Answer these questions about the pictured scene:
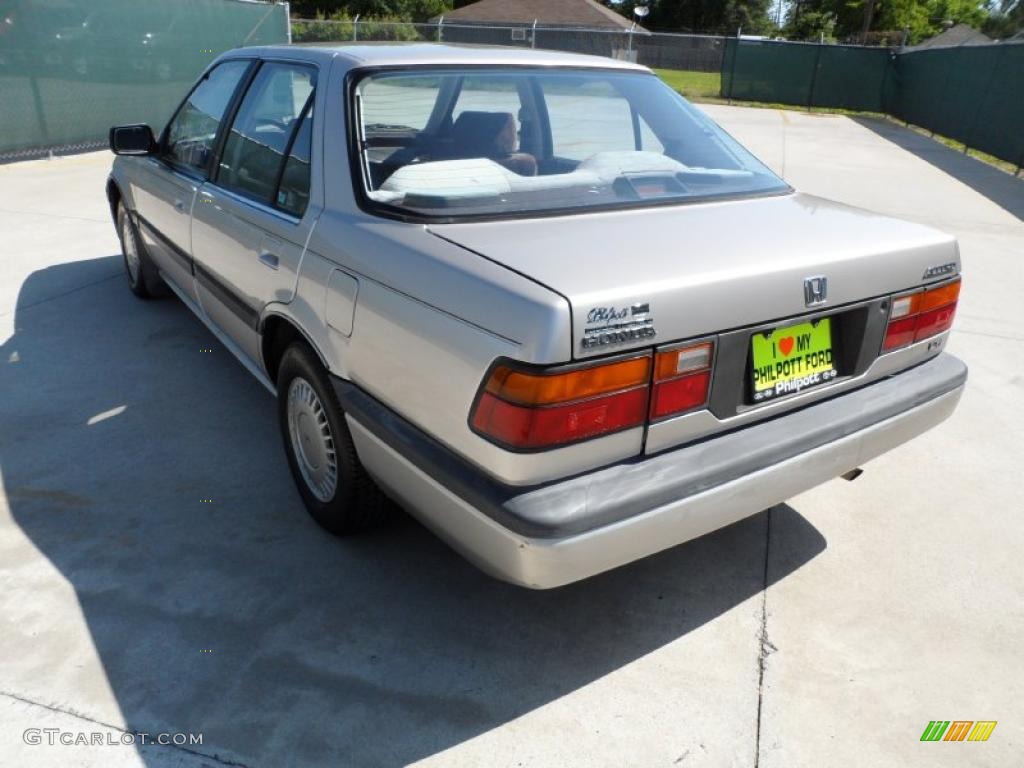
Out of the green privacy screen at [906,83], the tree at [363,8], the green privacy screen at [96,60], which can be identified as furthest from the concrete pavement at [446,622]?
the tree at [363,8]

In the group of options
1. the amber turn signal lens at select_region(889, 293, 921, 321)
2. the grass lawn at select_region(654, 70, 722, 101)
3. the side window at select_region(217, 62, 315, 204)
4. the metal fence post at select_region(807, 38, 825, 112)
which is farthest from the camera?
the grass lawn at select_region(654, 70, 722, 101)

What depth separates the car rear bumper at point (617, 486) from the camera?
1989 millimetres

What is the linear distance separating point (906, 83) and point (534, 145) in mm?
23881

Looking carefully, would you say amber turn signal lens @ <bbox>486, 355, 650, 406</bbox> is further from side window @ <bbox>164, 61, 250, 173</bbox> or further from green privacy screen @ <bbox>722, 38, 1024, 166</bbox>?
green privacy screen @ <bbox>722, 38, 1024, 166</bbox>

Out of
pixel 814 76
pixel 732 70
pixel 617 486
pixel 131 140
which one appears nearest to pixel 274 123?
pixel 131 140

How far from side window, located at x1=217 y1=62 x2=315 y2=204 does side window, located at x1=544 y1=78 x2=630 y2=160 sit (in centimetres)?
99

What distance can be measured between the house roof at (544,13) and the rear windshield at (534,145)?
1796 inches

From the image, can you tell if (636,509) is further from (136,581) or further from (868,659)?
(136,581)

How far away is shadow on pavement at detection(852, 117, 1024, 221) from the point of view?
10.8 meters

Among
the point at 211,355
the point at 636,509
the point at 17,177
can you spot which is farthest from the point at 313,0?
the point at 636,509

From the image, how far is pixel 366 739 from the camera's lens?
2172mm

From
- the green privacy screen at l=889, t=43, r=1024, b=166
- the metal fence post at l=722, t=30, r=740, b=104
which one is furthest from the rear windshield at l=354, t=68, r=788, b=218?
the metal fence post at l=722, t=30, r=740, b=104

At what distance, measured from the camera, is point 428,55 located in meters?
2.97

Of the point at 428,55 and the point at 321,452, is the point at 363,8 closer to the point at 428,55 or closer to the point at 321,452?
the point at 428,55
